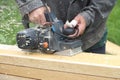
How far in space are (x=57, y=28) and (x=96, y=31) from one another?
1.40 feet

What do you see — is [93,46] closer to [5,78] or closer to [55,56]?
[55,56]

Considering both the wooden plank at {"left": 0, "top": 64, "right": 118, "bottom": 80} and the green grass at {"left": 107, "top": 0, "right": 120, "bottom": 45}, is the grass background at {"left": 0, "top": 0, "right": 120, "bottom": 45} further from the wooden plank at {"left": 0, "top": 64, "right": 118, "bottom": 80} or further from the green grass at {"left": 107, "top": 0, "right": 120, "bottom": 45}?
the wooden plank at {"left": 0, "top": 64, "right": 118, "bottom": 80}

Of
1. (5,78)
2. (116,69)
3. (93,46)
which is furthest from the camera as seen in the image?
(93,46)

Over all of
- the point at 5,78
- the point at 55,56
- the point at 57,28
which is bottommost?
the point at 5,78

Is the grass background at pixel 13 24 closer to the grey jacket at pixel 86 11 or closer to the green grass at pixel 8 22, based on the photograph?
the green grass at pixel 8 22

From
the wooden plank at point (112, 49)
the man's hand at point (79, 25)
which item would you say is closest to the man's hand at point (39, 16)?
the man's hand at point (79, 25)

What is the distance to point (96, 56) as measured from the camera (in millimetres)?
2568

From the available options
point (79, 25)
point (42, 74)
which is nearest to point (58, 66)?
point (42, 74)

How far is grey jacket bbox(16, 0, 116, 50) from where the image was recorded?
2664mm

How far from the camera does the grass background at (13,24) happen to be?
4941 mm

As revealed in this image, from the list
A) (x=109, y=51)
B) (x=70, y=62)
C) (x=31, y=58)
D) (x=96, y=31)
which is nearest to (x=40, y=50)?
(x=31, y=58)

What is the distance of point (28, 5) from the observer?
271 cm

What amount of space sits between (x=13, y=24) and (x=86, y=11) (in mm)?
3044

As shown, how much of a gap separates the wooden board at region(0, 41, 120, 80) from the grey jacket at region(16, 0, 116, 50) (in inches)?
10.5
